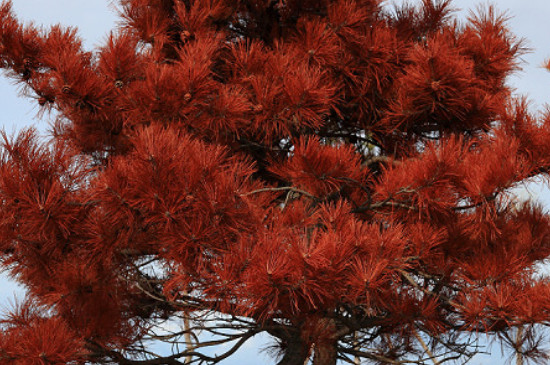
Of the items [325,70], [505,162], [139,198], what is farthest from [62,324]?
[505,162]

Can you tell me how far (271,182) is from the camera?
3.60 metres

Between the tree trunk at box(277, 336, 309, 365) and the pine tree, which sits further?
the tree trunk at box(277, 336, 309, 365)

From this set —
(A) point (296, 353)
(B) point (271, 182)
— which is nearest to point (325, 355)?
(A) point (296, 353)

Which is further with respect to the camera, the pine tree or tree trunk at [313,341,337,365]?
tree trunk at [313,341,337,365]

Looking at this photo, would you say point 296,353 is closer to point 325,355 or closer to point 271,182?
point 325,355

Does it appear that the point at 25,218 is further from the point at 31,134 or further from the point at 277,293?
the point at 277,293

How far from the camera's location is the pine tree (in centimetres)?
244

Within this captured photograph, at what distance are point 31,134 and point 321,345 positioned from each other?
1663 millimetres

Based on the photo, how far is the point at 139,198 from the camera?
244 cm

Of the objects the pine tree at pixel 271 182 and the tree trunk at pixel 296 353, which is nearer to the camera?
the pine tree at pixel 271 182

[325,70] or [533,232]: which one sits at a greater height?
[325,70]

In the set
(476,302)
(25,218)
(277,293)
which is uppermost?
(25,218)

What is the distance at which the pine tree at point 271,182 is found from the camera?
7.99 feet

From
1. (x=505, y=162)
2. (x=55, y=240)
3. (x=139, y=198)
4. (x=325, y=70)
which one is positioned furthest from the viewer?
(x=325, y=70)
